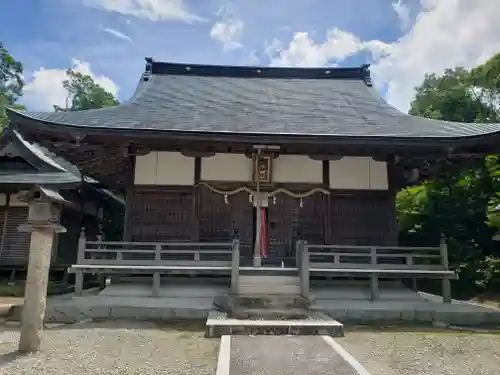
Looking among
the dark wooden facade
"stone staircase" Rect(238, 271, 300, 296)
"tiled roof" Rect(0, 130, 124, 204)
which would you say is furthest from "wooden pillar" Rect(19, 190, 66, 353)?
"tiled roof" Rect(0, 130, 124, 204)

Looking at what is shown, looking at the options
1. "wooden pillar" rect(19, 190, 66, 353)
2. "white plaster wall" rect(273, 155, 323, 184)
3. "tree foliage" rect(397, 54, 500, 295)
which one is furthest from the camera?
"tree foliage" rect(397, 54, 500, 295)

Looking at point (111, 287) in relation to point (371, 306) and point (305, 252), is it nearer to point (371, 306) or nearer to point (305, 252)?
point (305, 252)

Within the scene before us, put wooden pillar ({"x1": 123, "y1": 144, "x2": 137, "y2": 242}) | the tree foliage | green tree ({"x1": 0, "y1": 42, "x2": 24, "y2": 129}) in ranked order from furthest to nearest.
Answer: green tree ({"x1": 0, "y1": 42, "x2": 24, "y2": 129}) < the tree foliage < wooden pillar ({"x1": 123, "y1": 144, "x2": 137, "y2": 242})

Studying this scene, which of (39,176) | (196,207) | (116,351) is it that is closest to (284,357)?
(116,351)

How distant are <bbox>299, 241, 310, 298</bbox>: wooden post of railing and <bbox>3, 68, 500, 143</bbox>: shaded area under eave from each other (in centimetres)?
272

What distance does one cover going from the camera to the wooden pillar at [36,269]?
18.5ft

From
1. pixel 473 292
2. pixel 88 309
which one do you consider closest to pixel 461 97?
pixel 473 292

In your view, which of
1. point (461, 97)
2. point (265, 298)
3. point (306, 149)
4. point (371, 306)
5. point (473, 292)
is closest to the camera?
point (265, 298)

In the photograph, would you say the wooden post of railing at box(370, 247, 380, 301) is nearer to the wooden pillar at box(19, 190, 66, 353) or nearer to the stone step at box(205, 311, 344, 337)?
the stone step at box(205, 311, 344, 337)

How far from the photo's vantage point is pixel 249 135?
9.80 meters

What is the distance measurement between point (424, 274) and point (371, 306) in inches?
60.1

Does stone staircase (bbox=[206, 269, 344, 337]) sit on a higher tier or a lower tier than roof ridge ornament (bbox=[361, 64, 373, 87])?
lower

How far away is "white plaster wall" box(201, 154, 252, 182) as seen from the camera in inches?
439

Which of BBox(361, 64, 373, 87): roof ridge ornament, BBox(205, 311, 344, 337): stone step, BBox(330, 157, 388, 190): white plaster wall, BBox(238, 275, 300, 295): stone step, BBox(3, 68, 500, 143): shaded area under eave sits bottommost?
BBox(205, 311, 344, 337): stone step
